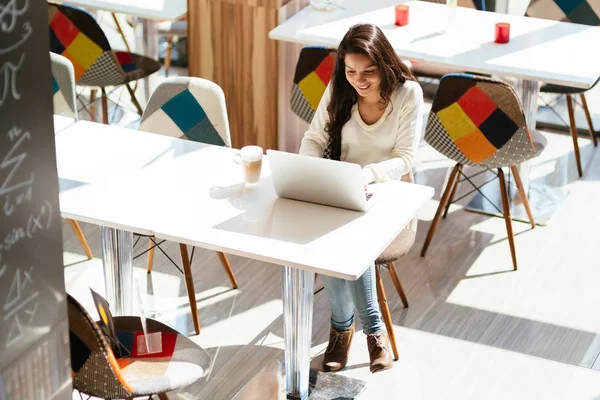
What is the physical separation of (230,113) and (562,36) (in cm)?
165

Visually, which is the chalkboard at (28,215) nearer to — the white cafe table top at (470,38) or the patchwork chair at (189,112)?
the patchwork chair at (189,112)

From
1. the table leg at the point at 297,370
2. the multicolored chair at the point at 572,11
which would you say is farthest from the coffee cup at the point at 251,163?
the multicolored chair at the point at 572,11

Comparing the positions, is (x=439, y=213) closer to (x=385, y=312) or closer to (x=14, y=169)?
(x=385, y=312)

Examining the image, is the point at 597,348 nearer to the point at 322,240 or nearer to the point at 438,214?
the point at 438,214

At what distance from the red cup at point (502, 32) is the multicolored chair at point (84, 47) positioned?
1.88 metres

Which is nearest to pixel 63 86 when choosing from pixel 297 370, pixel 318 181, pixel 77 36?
pixel 77 36

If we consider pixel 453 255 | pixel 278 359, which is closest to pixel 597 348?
pixel 453 255

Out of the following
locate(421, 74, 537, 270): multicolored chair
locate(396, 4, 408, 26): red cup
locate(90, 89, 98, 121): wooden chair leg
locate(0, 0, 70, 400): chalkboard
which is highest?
locate(0, 0, 70, 400): chalkboard

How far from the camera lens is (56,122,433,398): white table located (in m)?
3.05

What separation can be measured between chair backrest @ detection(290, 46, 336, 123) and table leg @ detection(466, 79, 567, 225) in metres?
0.92

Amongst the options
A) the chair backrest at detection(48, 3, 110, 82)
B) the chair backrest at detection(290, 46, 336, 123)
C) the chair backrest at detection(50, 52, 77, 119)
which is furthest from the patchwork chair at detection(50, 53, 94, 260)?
the chair backrest at detection(290, 46, 336, 123)

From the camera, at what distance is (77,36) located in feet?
16.9

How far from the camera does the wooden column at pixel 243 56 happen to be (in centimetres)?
496

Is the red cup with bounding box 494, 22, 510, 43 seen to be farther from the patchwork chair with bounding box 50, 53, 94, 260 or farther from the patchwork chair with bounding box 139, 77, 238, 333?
the patchwork chair with bounding box 50, 53, 94, 260
